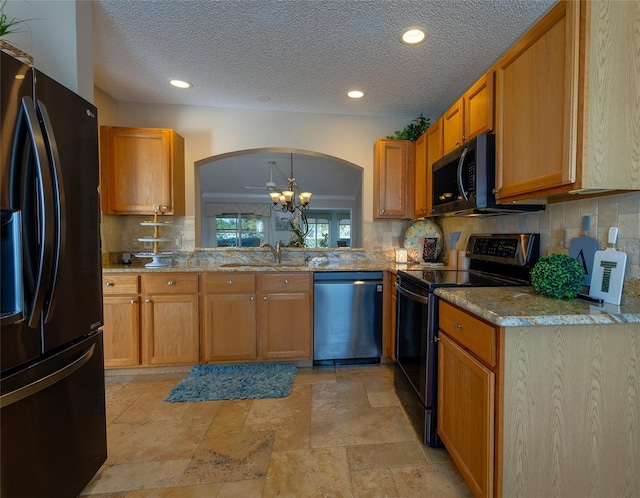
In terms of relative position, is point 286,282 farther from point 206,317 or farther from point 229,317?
point 206,317

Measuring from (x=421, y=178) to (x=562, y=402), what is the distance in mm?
2099

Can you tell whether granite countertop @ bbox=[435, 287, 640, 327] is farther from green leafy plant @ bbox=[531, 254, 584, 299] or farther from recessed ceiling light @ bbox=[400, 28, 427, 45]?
recessed ceiling light @ bbox=[400, 28, 427, 45]

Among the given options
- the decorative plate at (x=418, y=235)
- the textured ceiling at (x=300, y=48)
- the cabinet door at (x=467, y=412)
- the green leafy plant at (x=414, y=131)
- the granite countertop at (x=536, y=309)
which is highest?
the textured ceiling at (x=300, y=48)

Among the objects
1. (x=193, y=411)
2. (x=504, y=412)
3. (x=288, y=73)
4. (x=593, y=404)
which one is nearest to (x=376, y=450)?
(x=504, y=412)

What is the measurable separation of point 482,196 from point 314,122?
1988 millimetres

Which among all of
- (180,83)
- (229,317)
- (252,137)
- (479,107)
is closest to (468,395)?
(479,107)

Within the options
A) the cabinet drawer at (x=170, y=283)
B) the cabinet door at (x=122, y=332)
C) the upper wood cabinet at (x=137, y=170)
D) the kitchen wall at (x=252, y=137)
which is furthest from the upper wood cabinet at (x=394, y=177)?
the cabinet door at (x=122, y=332)

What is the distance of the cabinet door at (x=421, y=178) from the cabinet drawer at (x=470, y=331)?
1.42 metres

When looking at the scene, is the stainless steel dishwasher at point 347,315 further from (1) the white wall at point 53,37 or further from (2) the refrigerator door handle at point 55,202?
(1) the white wall at point 53,37

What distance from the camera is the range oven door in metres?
1.63

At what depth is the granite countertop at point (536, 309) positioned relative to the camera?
1.03 m

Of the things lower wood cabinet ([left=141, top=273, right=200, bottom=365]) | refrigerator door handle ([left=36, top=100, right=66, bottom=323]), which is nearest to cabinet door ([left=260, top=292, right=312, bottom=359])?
lower wood cabinet ([left=141, top=273, right=200, bottom=365])

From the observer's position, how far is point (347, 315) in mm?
2672

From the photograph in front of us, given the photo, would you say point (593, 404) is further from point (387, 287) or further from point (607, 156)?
point (387, 287)
